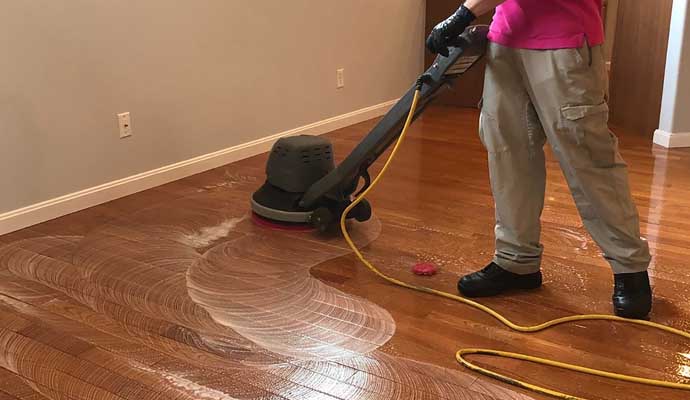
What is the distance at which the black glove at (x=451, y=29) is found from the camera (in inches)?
74.3

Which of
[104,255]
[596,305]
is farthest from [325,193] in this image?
[596,305]

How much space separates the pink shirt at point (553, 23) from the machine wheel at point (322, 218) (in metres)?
0.95

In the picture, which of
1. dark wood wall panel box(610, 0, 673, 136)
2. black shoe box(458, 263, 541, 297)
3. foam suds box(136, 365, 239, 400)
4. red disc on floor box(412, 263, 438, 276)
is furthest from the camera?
dark wood wall panel box(610, 0, 673, 136)

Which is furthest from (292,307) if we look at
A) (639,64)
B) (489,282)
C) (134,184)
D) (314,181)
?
(639,64)

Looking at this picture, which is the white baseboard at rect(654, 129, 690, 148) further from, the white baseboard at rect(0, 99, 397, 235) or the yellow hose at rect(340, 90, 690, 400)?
the yellow hose at rect(340, 90, 690, 400)

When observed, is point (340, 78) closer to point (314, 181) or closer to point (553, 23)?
point (314, 181)

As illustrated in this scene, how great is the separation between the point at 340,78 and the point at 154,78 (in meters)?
1.52

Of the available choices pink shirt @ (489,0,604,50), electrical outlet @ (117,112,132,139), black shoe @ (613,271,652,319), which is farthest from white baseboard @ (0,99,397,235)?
black shoe @ (613,271,652,319)

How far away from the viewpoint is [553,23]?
1819mm

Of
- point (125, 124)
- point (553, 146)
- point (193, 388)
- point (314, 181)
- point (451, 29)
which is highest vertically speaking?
point (451, 29)

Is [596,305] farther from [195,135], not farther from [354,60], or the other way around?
[354,60]

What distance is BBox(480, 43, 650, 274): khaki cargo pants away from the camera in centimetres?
183

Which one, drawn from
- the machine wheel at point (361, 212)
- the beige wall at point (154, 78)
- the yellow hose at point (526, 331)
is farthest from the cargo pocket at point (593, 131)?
the beige wall at point (154, 78)

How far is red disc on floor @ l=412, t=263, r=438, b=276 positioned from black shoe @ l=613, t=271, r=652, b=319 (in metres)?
0.57
